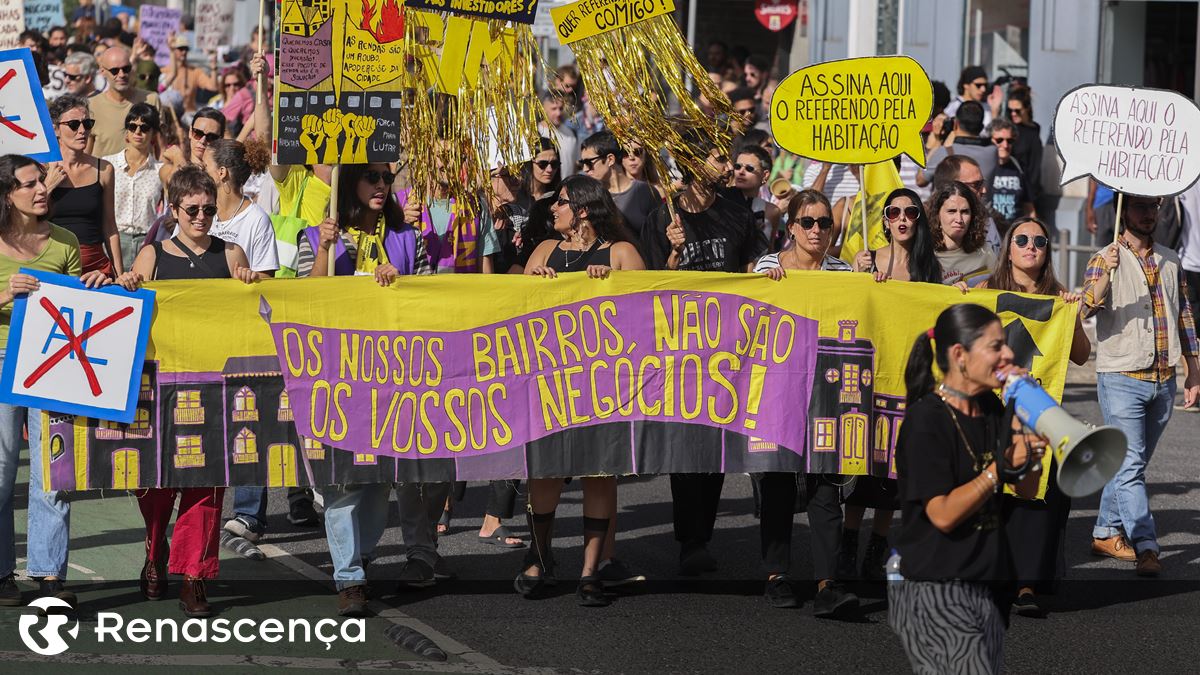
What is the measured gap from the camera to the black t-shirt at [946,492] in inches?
196

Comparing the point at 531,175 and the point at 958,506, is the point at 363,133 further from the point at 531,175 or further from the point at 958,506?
the point at 958,506

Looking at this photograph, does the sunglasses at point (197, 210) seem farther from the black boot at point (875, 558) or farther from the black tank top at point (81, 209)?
the black boot at point (875, 558)

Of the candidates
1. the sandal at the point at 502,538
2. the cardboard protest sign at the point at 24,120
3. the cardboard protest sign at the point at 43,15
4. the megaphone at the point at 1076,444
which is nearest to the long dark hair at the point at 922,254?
the sandal at the point at 502,538

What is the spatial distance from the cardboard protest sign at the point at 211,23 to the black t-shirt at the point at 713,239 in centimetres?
1408

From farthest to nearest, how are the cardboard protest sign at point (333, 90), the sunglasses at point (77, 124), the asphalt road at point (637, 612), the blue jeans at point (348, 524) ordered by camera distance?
the sunglasses at point (77, 124) < the cardboard protest sign at point (333, 90) < the blue jeans at point (348, 524) < the asphalt road at point (637, 612)

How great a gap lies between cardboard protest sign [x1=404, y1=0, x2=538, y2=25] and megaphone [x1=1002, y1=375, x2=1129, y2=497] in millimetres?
4160

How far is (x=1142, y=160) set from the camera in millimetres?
8492

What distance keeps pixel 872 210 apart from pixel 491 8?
8.92 ft

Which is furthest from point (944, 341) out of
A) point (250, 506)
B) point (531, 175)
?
point (531, 175)

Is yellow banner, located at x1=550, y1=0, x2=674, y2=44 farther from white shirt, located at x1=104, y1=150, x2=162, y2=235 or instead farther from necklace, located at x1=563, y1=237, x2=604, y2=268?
white shirt, located at x1=104, y1=150, x2=162, y2=235

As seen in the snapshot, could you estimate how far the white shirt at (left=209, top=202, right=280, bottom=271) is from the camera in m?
8.52

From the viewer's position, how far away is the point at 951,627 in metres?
5.02

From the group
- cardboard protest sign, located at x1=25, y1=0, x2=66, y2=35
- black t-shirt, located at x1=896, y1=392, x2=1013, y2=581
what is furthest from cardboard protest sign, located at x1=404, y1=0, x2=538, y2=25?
cardboard protest sign, located at x1=25, y1=0, x2=66, y2=35

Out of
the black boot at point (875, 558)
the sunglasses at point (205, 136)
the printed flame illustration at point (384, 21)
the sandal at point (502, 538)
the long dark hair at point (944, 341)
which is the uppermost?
the printed flame illustration at point (384, 21)
